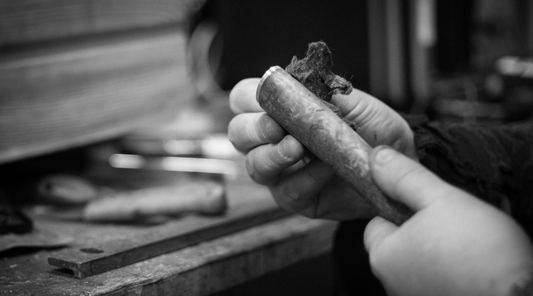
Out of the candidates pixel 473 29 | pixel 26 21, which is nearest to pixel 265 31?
pixel 26 21

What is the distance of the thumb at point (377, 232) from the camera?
64cm

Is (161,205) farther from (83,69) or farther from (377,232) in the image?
(377,232)

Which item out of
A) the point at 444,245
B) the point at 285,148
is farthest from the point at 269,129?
the point at 444,245

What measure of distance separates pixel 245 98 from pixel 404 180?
1.33 ft

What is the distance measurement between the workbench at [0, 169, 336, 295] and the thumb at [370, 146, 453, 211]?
0.37 meters

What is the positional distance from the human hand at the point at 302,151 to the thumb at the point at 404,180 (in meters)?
0.17

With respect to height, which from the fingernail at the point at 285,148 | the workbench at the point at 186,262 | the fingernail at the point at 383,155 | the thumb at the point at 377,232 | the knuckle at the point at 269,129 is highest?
the fingernail at the point at 383,155

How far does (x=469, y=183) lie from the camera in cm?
103

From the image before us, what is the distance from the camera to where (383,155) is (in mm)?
646

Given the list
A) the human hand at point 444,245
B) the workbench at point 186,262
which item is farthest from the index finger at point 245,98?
the human hand at point 444,245

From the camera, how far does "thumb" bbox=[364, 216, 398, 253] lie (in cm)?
64

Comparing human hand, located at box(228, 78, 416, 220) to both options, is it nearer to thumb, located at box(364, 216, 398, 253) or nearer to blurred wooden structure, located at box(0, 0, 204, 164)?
thumb, located at box(364, 216, 398, 253)

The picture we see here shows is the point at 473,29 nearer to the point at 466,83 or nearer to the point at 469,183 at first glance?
the point at 466,83

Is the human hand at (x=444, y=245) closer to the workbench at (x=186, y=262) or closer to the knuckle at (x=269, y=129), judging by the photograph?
the knuckle at (x=269, y=129)
